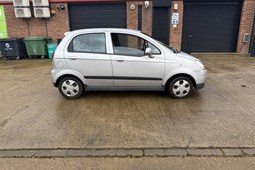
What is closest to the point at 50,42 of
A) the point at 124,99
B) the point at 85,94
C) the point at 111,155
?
the point at 85,94

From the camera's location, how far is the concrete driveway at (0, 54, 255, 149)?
3004 millimetres

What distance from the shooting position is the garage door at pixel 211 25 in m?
10.4

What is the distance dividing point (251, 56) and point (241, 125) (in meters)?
8.06

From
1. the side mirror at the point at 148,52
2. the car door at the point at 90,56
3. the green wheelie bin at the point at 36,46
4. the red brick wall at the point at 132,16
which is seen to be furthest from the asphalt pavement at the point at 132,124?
the red brick wall at the point at 132,16

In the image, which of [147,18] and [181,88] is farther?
[147,18]

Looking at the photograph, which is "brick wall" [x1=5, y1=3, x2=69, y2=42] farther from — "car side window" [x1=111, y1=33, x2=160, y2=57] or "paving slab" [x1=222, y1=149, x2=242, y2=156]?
"paving slab" [x1=222, y1=149, x2=242, y2=156]

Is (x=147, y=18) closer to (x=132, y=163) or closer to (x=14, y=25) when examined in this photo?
(x=14, y=25)

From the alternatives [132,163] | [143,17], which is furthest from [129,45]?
[143,17]

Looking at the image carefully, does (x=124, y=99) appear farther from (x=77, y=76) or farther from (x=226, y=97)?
(x=226, y=97)

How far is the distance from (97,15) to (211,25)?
20.2ft

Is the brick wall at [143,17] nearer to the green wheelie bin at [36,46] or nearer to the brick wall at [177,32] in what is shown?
the brick wall at [177,32]

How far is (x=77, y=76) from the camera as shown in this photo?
450 centimetres

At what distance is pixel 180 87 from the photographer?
4.50m

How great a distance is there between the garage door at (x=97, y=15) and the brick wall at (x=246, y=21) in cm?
609
